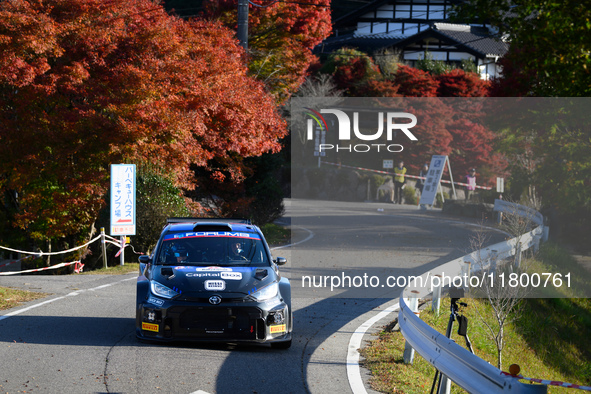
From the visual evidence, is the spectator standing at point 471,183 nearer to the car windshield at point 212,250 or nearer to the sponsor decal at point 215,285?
the car windshield at point 212,250

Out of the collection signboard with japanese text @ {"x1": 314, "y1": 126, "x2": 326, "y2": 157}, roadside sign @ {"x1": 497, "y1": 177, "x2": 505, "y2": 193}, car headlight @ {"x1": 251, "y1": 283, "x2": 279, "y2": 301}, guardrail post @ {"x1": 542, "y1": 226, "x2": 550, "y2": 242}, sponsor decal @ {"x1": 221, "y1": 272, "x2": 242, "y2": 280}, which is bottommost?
guardrail post @ {"x1": 542, "y1": 226, "x2": 550, "y2": 242}

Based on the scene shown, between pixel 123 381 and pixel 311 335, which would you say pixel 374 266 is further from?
pixel 123 381

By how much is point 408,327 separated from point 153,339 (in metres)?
2.97

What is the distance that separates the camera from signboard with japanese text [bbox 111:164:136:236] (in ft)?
53.0

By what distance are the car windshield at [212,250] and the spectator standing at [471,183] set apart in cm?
1323

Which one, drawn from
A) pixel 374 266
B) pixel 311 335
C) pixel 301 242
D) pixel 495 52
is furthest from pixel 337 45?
pixel 311 335

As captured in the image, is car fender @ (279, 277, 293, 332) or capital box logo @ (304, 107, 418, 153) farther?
capital box logo @ (304, 107, 418, 153)

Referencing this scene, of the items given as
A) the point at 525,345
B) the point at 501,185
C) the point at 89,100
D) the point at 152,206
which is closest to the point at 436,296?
the point at 525,345

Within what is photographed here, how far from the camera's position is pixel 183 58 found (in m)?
18.1

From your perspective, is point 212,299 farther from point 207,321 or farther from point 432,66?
point 432,66

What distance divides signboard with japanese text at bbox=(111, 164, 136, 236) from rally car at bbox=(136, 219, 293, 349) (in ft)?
26.7

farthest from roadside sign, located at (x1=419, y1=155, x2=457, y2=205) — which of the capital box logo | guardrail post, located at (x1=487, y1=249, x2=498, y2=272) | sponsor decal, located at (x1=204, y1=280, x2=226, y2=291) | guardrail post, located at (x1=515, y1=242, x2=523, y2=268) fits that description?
sponsor decal, located at (x1=204, y1=280, x2=226, y2=291)

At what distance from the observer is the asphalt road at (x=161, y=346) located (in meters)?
6.29

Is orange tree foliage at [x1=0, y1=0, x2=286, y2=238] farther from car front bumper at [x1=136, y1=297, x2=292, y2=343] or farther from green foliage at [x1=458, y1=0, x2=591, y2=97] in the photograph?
car front bumper at [x1=136, y1=297, x2=292, y2=343]
